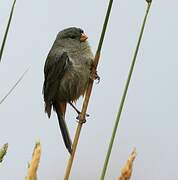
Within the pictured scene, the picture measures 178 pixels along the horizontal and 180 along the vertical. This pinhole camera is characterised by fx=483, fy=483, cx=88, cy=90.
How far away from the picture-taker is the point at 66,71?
8.87 feet

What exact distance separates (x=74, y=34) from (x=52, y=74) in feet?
0.99

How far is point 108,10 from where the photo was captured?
1.11 meters

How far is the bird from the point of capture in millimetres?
2602

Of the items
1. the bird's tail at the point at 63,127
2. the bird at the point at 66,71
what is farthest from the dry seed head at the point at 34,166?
the bird at the point at 66,71

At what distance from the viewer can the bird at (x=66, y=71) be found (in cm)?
260

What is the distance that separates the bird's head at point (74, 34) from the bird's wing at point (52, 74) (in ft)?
0.53

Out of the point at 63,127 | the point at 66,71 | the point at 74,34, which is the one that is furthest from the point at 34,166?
the point at 74,34

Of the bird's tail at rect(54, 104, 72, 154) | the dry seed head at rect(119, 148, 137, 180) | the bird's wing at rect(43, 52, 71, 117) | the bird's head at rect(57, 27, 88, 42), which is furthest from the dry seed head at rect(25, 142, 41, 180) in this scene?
the bird's head at rect(57, 27, 88, 42)

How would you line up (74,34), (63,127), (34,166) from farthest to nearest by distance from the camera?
(74,34) < (63,127) < (34,166)

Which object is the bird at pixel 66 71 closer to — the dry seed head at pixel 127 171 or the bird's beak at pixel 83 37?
the bird's beak at pixel 83 37

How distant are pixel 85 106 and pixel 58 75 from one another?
1.44m

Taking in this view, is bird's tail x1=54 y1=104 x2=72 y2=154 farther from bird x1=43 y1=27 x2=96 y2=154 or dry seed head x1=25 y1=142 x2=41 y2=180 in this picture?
dry seed head x1=25 y1=142 x2=41 y2=180

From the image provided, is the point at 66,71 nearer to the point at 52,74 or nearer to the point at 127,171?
the point at 52,74

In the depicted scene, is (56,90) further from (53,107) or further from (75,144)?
(75,144)
